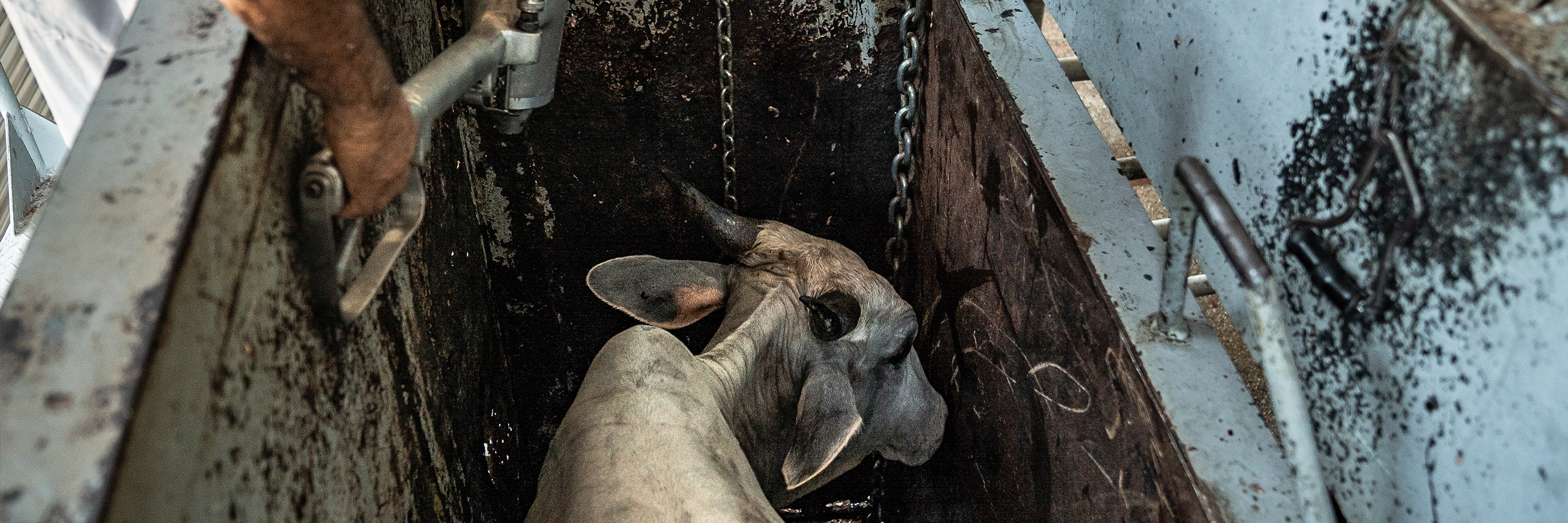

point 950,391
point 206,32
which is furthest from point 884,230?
point 206,32

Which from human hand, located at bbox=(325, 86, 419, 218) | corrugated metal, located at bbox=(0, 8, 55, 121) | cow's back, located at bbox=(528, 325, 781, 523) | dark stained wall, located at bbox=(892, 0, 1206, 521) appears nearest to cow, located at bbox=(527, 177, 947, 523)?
cow's back, located at bbox=(528, 325, 781, 523)

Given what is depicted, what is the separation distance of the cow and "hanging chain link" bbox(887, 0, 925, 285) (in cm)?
34

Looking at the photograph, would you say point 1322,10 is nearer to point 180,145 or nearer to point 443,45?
point 180,145

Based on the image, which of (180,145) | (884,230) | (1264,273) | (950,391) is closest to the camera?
(180,145)

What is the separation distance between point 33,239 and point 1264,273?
1.30m

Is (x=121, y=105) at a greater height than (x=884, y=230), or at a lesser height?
greater

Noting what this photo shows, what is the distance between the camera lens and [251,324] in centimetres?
119

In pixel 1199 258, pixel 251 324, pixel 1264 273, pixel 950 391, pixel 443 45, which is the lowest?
pixel 950 391

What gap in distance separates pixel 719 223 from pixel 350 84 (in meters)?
1.36

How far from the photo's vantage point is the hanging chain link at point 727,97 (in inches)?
103

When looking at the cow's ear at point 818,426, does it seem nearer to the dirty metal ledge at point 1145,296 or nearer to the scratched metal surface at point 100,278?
the dirty metal ledge at point 1145,296

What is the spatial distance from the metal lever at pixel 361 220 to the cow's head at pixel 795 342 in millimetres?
773

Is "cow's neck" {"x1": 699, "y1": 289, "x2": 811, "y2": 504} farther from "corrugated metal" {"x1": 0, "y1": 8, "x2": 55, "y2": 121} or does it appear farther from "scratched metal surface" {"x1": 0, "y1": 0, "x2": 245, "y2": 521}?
"corrugated metal" {"x1": 0, "y1": 8, "x2": 55, "y2": 121}

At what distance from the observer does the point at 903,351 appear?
236 cm
